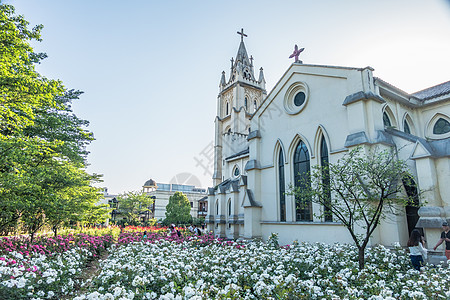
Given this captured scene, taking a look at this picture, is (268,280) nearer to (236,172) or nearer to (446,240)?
(446,240)

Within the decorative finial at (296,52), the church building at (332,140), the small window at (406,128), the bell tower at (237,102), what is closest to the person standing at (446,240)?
the church building at (332,140)

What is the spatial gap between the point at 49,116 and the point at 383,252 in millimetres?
16458

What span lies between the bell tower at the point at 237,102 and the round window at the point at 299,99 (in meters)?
19.8

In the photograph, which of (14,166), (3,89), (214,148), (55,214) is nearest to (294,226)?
(55,214)

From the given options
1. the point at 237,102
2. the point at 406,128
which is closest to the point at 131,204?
the point at 237,102

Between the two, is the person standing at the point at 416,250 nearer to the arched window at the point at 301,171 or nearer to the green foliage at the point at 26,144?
the arched window at the point at 301,171

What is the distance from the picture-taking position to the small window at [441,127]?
15062 millimetres

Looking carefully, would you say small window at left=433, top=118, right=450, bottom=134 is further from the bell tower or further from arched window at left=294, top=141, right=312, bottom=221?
the bell tower

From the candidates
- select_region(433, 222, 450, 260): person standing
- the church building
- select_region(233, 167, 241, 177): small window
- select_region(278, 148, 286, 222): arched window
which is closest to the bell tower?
select_region(233, 167, 241, 177): small window

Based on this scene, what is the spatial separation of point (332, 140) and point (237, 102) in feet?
92.1

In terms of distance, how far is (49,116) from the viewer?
1389 centimetres

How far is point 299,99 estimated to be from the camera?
16188 mm

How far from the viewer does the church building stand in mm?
10617

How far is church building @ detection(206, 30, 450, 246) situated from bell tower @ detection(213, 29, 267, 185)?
1857 centimetres
